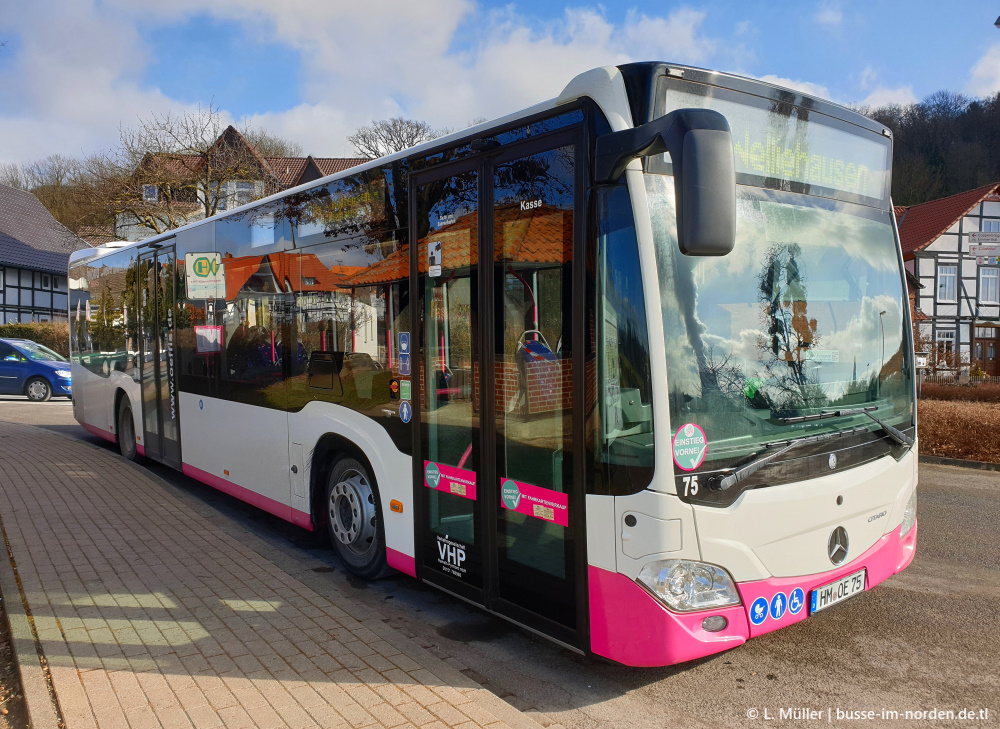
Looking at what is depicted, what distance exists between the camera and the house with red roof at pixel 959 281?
3888 centimetres

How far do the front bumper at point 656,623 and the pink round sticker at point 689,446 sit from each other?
1.89 feet

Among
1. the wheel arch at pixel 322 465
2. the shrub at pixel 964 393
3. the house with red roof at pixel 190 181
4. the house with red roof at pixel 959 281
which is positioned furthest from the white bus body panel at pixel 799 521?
the house with red roof at pixel 959 281

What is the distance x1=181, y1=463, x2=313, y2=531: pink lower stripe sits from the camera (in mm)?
6160

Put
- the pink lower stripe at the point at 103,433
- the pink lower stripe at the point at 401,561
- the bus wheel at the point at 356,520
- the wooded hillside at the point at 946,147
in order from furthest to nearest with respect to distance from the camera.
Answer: the wooded hillside at the point at 946,147
the pink lower stripe at the point at 103,433
the bus wheel at the point at 356,520
the pink lower stripe at the point at 401,561

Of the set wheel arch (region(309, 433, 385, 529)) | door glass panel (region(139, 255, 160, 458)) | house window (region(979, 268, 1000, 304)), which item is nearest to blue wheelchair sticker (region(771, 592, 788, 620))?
wheel arch (region(309, 433, 385, 529))

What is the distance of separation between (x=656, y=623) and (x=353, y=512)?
9.02 feet

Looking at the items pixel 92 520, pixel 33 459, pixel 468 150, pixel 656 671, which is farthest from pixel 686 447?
pixel 33 459

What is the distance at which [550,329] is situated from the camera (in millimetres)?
3770

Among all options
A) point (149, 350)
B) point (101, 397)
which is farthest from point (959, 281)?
point (149, 350)

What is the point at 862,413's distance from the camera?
4.04 metres

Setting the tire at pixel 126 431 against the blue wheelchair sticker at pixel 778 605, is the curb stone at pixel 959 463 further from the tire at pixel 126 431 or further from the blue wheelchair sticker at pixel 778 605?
the tire at pixel 126 431

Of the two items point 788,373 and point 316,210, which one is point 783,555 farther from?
point 316,210

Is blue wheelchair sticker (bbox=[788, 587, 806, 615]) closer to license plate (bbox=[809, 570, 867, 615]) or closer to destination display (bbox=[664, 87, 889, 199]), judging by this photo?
license plate (bbox=[809, 570, 867, 615])

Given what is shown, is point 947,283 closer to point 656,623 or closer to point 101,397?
point 101,397
